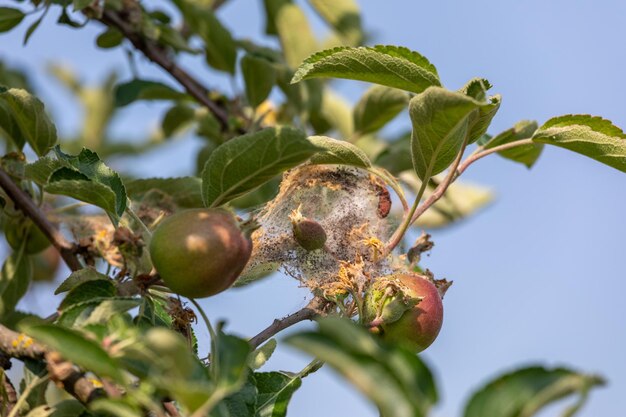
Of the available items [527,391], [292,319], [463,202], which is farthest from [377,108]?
[527,391]

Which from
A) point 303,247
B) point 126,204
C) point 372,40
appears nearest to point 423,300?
point 303,247

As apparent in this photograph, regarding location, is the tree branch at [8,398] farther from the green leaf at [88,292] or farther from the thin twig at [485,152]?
the thin twig at [485,152]

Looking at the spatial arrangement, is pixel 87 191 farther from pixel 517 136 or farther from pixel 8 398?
pixel 517 136

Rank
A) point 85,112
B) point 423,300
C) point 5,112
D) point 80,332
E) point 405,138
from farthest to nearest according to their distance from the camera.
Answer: point 85,112
point 405,138
point 5,112
point 423,300
point 80,332

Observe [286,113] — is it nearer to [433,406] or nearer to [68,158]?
[68,158]

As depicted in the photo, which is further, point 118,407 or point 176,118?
point 176,118

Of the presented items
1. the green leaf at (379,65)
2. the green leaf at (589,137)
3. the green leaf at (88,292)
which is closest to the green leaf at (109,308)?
the green leaf at (88,292)
